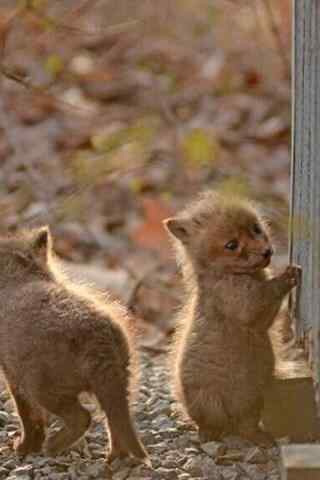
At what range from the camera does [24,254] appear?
677 cm

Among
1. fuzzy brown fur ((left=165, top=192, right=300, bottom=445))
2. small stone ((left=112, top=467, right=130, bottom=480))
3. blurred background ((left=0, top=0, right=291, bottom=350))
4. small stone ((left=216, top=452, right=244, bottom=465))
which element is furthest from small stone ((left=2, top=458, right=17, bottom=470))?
blurred background ((left=0, top=0, right=291, bottom=350))

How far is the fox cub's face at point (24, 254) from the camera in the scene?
668 centimetres

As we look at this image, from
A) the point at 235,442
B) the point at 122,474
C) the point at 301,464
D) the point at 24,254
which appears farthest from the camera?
the point at 24,254

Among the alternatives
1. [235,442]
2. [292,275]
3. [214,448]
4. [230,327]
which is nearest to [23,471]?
[214,448]

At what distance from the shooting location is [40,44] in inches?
604

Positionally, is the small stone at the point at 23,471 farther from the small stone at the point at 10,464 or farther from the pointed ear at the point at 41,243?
the pointed ear at the point at 41,243

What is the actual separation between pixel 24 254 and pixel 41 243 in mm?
154

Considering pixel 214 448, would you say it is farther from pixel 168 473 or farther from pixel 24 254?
pixel 24 254

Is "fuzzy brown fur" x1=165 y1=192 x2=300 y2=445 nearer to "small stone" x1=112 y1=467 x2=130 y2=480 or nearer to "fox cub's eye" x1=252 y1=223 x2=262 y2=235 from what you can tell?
"fox cub's eye" x1=252 y1=223 x2=262 y2=235

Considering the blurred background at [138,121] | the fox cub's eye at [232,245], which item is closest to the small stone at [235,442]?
the fox cub's eye at [232,245]

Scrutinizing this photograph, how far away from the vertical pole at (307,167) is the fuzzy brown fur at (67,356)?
0.86 metres

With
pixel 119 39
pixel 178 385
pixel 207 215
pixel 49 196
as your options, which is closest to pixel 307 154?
pixel 207 215

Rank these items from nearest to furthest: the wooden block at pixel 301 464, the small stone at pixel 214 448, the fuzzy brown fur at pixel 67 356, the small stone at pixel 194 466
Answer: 1. the wooden block at pixel 301 464
2. the fuzzy brown fur at pixel 67 356
3. the small stone at pixel 194 466
4. the small stone at pixel 214 448

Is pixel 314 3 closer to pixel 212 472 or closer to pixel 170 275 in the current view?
pixel 212 472
